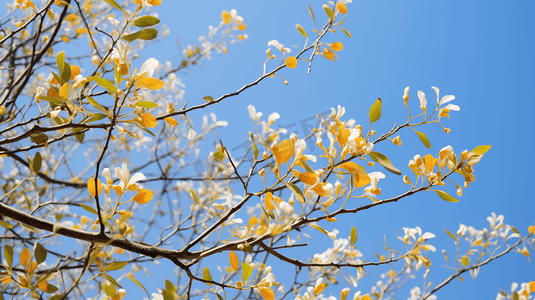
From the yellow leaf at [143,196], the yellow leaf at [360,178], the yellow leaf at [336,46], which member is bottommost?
the yellow leaf at [360,178]

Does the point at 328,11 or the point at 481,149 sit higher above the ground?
the point at 328,11

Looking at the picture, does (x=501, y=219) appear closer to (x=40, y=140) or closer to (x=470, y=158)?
(x=470, y=158)

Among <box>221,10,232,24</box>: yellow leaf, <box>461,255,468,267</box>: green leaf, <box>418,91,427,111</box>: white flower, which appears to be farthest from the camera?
<box>221,10,232,24</box>: yellow leaf

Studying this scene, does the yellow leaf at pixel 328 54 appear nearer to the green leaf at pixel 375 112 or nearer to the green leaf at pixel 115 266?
the green leaf at pixel 375 112

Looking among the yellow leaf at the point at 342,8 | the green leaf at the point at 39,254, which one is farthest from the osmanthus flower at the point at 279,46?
the green leaf at the point at 39,254

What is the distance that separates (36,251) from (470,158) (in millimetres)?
912

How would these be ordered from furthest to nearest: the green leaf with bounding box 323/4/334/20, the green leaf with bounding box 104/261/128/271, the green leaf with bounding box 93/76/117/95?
the green leaf with bounding box 323/4/334/20, the green leaf with bounding box 104/261/128/271, the green leaf with bounding box 93/76/117/95

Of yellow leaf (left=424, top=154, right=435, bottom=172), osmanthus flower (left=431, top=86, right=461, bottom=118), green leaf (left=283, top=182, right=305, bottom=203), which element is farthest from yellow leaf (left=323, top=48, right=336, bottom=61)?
green leaf (left=283, top=182, right=305, bottom=203)

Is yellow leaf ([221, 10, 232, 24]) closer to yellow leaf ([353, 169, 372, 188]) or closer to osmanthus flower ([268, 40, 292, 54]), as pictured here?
osmanthus flower ([268, 40, 292, 54])

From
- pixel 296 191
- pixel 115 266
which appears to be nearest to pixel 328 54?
pixel 296 191

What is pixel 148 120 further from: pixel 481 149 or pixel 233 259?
pixel 481 149

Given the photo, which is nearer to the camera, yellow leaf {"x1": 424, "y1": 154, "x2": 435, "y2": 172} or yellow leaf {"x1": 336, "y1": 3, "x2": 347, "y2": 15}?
yellow leaf {"x1": 424, "y1": 154, "x2": 435, "y2": 172}

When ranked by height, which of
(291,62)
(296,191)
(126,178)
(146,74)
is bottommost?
(296,191)

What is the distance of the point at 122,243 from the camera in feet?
2.06
